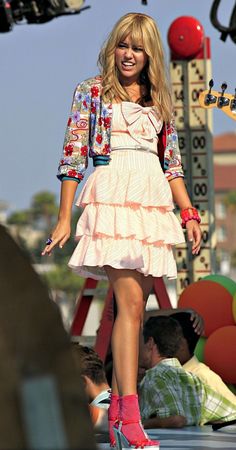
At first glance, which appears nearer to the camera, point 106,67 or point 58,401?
point 58,401

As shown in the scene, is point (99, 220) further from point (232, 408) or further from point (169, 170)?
point (232, 408)

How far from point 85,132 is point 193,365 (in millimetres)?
1919

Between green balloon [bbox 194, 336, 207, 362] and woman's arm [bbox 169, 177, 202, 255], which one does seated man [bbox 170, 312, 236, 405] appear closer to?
green balloon [bbox 194, 336, 207, 362]

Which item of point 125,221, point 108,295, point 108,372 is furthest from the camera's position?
point 108,295

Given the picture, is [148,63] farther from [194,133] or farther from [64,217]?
[194,133]

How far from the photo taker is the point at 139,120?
157 inches

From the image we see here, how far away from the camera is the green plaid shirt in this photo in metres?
5.10

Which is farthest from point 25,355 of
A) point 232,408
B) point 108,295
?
point 108,295

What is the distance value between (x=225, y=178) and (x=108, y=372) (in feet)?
456

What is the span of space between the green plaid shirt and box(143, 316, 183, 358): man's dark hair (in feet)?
0.58

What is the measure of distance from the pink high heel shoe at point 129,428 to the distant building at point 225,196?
11458 cm

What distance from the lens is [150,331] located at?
555cm

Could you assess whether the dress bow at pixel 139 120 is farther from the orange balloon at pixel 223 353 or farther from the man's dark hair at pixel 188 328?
the orange balloon at pixel 223 353

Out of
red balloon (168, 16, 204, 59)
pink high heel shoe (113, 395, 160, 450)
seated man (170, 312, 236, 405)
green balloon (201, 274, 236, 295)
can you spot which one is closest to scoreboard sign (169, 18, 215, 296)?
red balloon (168, 16, 204, 59)
